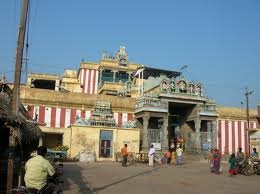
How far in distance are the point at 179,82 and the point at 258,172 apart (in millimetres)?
15979

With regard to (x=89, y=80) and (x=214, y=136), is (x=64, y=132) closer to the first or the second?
(x=214, y=136)

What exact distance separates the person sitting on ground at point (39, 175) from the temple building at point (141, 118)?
2242cm

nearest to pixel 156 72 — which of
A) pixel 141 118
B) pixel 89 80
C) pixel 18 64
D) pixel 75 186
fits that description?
pixel 141 118

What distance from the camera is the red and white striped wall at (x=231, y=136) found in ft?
139

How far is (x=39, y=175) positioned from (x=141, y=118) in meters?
28.6

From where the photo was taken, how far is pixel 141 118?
36.4 meters

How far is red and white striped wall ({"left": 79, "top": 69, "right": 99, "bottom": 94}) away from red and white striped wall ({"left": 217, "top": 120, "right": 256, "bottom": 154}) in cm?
1922

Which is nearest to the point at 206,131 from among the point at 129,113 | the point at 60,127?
the point at 129,113

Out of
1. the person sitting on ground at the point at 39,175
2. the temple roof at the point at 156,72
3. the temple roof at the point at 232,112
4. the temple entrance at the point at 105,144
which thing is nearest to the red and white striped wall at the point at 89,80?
the temple roof at the point at 156,72

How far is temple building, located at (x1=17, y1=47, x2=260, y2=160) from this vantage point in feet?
107

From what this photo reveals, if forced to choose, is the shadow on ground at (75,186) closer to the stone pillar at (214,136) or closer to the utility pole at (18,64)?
the utility pole at (18,64)

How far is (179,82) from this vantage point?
36.6 m

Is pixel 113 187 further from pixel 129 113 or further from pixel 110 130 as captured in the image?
pixel 129 113

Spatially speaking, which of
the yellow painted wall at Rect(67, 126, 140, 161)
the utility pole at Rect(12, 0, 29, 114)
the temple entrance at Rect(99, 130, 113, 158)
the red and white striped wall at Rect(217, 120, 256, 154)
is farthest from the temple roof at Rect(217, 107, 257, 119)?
the utility pole at Rect(12, 0, 29, 114)
